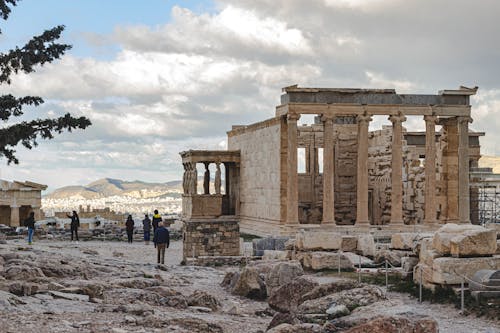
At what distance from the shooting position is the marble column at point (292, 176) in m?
34.2

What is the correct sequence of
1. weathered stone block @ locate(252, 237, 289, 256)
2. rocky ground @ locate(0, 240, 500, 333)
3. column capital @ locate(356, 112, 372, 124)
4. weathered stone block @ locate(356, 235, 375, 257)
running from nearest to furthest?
rocky ground @ locate(0, 240, 500, 333) < weathered stone block @ locate(356, 235, 375, 257) < weathered stone block @ locate(252, 237, 289, 256) < column capital @ locate(356, 112, 372, 124)

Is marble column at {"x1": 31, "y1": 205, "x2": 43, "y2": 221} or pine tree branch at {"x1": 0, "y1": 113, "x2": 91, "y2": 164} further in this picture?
marble column at {"x1": 31, "y1": 205, "x2": 43, "y2": 221}

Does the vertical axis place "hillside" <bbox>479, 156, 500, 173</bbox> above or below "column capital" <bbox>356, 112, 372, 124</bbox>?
above

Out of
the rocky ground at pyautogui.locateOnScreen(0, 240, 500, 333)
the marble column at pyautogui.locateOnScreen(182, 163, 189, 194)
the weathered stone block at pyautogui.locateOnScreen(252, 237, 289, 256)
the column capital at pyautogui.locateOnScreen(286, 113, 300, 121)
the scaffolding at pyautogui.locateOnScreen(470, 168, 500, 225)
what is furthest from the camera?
the marble column at pyautogui.locateOnScreen(182, 163, 189, 194)

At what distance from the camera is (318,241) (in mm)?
21203

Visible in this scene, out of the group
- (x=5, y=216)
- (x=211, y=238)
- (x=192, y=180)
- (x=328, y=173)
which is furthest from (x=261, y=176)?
(x=5, y=216)

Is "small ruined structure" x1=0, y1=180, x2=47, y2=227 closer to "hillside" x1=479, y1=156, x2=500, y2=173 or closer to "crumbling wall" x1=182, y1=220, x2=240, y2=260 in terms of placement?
Answer: "crumbling wall" x1=182, y1=220, x2=240, y2=260

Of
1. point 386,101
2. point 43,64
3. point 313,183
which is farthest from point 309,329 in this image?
point 313,183

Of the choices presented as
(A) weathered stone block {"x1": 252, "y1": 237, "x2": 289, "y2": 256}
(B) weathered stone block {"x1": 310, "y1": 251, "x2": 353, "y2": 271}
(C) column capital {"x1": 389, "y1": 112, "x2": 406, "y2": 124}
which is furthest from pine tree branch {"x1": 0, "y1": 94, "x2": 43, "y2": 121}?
(C) column capital {"x1": 389, "y1": 112, "x2": 406, "y2": 124}

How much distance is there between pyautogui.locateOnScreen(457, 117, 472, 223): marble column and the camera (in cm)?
3638

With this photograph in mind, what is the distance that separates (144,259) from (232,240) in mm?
3358

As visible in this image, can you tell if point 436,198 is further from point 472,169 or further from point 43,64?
point 43,64

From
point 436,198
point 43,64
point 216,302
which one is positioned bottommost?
point 216,302

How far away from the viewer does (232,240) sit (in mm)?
26312
